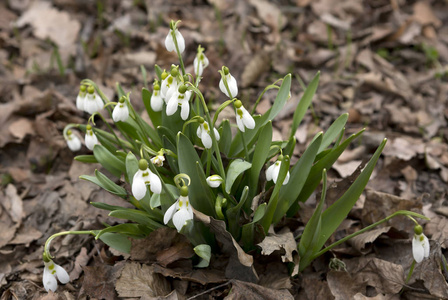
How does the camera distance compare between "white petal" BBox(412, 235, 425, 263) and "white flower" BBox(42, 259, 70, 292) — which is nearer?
"white petal" BBox(412, 235, 425, 263)

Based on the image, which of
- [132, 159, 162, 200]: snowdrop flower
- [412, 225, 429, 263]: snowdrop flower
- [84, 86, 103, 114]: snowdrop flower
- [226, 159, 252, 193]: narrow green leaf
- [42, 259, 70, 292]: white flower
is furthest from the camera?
[84, 86, 103, 114]: snowdrop flower

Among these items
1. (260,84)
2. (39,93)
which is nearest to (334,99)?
(260,84)

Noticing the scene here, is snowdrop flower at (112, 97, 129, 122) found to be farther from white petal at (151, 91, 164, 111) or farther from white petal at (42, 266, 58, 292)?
white petal at (42, 266, 58, 292)

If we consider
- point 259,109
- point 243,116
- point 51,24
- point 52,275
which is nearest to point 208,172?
point 243,116

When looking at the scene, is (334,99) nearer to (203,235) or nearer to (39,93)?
(203,235)

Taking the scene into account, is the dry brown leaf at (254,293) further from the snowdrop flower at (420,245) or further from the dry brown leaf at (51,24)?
the dry brown leaf at (51,24)

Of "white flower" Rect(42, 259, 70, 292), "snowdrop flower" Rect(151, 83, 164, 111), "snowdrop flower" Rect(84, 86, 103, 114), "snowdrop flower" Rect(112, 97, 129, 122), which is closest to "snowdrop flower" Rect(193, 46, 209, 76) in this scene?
"snowdrop flower" Rect(151, 83, 164, 111)

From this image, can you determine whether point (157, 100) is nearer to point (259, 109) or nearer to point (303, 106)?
point (303, 106)

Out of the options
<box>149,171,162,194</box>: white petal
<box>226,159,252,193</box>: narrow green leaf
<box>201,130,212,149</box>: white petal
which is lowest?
<box>226,159,252,193</box>: narrow green leaf
